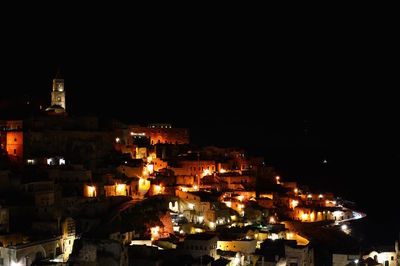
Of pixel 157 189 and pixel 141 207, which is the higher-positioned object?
pixel 157 189

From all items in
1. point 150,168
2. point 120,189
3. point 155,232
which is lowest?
point 155,232

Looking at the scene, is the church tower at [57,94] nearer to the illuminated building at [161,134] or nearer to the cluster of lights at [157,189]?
the illuminated building at [161,134]

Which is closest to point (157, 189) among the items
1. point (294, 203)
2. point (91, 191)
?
point (91, 191)

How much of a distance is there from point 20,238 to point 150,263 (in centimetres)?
716

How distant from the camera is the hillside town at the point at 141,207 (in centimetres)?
2817

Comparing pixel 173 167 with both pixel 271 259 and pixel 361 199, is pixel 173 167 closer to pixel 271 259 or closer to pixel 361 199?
pixel 271 259

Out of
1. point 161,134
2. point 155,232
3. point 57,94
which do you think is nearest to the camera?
point 155,232

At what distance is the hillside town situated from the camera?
2817cm

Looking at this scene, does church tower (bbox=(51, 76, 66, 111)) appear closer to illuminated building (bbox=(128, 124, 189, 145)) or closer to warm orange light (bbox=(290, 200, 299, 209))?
illuminated building (bbox=(128, 124, 189, 145))

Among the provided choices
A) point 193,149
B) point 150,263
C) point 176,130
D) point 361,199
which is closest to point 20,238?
point 150,263

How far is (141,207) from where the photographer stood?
35062 mm

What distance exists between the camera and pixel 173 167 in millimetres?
48844

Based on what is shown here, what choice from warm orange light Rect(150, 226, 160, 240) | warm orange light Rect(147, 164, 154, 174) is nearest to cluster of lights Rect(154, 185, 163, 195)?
warm orange light Rect(147, 164, 154, 174)

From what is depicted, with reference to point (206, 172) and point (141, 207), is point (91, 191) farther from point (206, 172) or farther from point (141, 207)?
point (206, 172)
